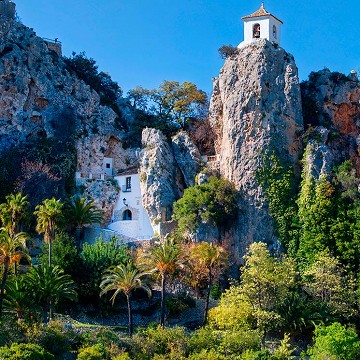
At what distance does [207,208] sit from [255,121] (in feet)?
25.9

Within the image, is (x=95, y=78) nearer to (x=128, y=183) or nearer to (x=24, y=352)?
(x=128, y=183)

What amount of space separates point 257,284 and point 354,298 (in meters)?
7.50

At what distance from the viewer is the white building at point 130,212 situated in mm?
64000

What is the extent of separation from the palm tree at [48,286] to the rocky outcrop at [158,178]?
14.9 meters

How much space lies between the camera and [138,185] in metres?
66.0

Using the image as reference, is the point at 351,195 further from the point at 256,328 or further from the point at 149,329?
the point at 149,329

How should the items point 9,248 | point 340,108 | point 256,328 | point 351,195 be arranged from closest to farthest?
point 9,248, point 256,328, point 351,195, point 340,108

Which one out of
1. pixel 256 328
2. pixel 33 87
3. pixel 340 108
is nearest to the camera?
pixel 256 328

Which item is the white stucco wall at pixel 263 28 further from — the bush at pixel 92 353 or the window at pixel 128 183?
the bush at pixel 92 353

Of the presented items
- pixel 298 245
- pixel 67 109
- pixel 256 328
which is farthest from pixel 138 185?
pixel 256 328

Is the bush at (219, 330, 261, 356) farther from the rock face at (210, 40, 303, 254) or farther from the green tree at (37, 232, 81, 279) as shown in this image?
the rock face at (210, 40, 303, 254)

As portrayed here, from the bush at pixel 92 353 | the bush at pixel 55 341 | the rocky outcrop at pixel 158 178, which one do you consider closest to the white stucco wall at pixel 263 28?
the rocky outcrop at pixel 158 178

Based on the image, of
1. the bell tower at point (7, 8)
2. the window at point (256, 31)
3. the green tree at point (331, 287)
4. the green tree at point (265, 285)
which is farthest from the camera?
the bell tower at point (7, 8)

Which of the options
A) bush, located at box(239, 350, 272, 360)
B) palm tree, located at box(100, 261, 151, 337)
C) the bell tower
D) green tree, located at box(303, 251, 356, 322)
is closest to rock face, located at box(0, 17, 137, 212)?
the bell tower
